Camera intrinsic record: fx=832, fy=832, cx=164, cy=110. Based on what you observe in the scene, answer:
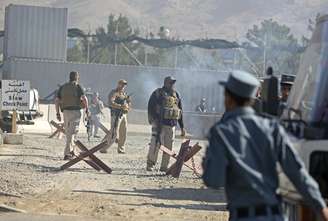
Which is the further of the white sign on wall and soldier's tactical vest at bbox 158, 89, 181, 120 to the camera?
the white sign on wall

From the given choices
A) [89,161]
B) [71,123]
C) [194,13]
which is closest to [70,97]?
[71,123]

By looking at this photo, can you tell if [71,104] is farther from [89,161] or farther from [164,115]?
[164,115]

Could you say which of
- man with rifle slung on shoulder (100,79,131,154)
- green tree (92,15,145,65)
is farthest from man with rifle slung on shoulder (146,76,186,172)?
green tree (92,15,145,65)

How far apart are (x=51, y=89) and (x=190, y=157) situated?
30.0m

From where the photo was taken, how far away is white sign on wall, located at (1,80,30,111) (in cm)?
2109

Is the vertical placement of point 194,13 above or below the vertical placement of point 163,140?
above

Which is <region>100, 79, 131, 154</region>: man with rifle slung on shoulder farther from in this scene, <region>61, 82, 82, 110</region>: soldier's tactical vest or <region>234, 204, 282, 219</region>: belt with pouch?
<region>234, 204, 282, 219</region>: belt with pouch

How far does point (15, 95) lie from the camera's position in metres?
21.3

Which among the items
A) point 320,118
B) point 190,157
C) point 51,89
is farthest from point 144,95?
point 320,118

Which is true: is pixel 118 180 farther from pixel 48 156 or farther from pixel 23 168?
pixel 48 156

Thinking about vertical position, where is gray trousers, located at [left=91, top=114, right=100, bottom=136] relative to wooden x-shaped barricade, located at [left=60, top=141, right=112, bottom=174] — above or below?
below

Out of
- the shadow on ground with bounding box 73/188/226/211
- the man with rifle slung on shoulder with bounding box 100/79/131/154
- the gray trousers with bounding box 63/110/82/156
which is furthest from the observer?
the man with rifle slung on shoulder with bounding box 100/79/131/154

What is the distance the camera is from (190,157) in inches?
566

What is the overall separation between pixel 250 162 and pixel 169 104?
9.54m
